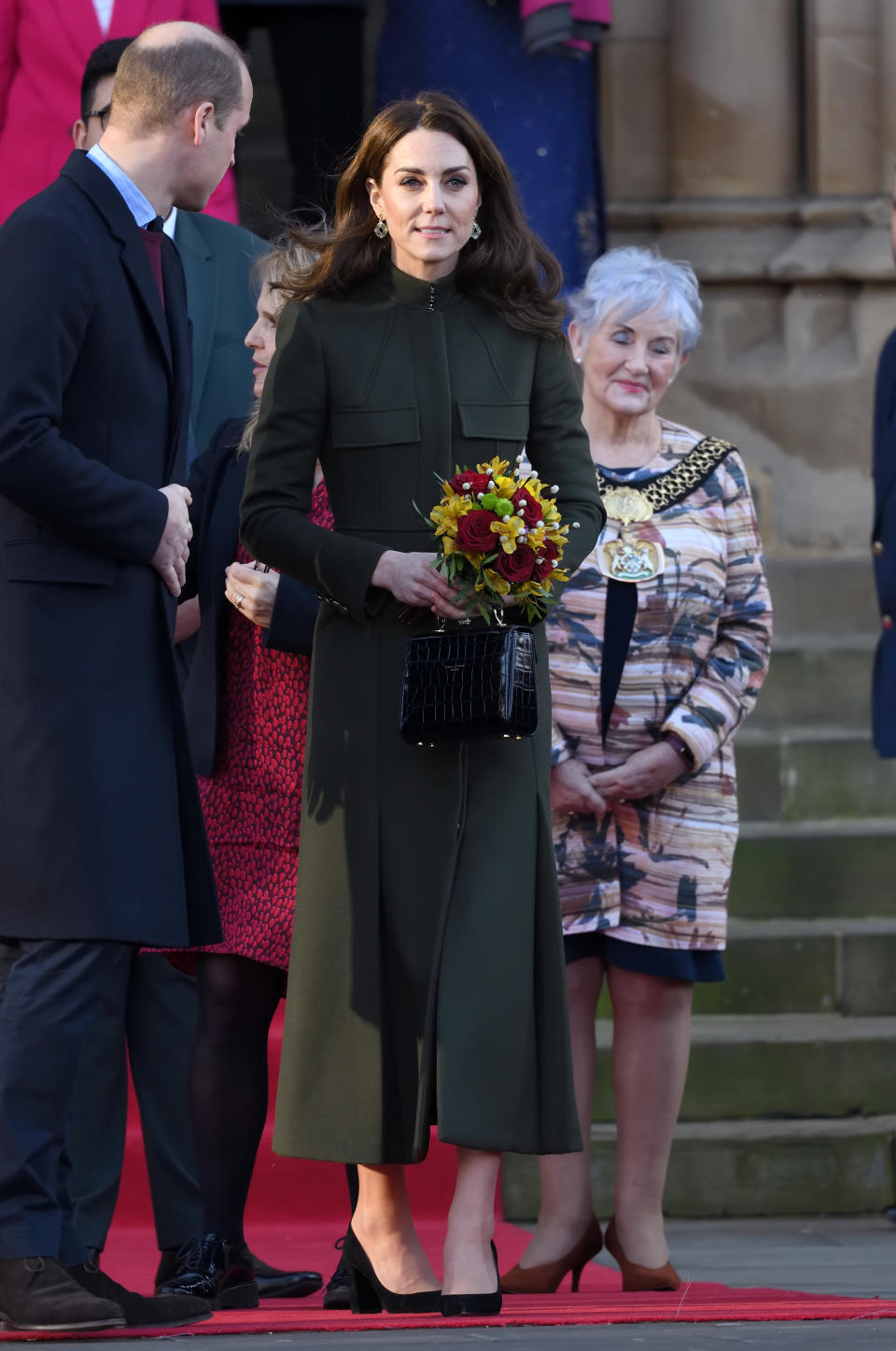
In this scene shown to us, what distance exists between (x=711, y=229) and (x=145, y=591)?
4646mm

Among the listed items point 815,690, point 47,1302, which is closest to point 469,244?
point 47,1302

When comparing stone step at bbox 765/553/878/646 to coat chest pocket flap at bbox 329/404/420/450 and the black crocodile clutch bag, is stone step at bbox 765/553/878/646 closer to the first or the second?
coat chest pocket flap at bbox 329/404/420/450

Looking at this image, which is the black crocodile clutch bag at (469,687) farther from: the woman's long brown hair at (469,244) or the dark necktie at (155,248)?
the dark necktie at (155,248)

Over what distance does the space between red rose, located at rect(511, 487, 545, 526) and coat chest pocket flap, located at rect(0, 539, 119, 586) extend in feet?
2.01

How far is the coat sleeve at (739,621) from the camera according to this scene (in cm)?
468

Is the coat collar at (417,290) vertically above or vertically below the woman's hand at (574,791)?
above

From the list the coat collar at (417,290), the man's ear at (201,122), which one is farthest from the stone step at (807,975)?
the man's ear at (201,122)

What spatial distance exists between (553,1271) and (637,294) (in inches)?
74.1

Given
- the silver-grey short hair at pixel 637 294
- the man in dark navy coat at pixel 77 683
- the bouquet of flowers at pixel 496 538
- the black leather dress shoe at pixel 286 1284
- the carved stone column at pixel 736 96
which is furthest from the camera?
the carved stone column at pixel 736 96

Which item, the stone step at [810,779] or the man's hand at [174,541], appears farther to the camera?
the stone step at [810,779]

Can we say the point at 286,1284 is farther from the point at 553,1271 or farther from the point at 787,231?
the point at 787,231

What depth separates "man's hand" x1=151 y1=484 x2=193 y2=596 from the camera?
143 inches

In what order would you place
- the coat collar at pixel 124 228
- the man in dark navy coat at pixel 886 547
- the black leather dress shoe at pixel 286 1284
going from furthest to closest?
1. the man in dark navy coat at pixel 886 547
2. the black leather dress shoe at pixel 286 1284
3. the coat collar at pixel 124 228

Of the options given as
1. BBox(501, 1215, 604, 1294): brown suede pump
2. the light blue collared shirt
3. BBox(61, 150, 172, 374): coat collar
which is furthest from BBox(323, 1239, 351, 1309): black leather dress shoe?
the light blue collared shirt
